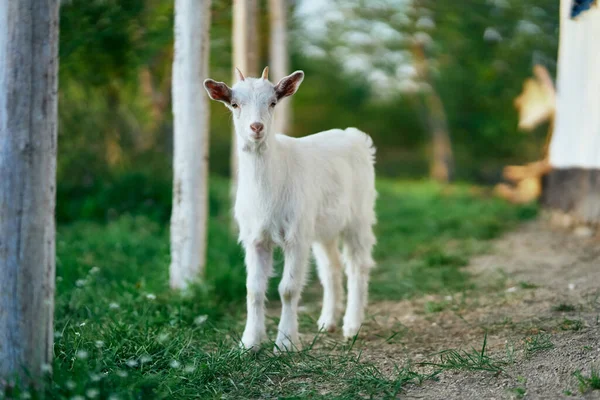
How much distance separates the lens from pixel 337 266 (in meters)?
5.98

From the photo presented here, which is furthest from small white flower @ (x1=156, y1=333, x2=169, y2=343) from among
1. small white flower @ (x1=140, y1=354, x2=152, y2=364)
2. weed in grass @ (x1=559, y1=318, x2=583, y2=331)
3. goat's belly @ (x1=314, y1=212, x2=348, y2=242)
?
weed in grass @ (x1=559, y1=318, x2=583, y2=331)

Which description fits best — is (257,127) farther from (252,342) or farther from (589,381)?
(589,381)

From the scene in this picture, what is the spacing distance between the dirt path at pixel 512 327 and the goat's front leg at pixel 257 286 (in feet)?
2.78

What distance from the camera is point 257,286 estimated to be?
16.9 feet

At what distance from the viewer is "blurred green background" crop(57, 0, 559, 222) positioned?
10.5 m

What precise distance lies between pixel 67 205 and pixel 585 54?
7.77m

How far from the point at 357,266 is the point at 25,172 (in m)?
3.07

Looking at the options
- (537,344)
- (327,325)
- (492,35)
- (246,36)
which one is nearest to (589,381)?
(537,344)

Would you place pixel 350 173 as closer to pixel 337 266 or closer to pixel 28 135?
pixel 337 266

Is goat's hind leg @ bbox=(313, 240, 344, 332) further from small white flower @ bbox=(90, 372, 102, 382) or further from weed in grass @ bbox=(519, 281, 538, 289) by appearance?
small white flower @ bbox=(90, 372, 102, 382)

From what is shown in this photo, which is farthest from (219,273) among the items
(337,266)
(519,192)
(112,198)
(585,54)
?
(519,192)

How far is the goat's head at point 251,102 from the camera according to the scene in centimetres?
467

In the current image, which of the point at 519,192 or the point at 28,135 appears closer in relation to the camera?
the point at 28,135

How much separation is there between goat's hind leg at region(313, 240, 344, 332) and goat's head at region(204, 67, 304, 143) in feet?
4.88
